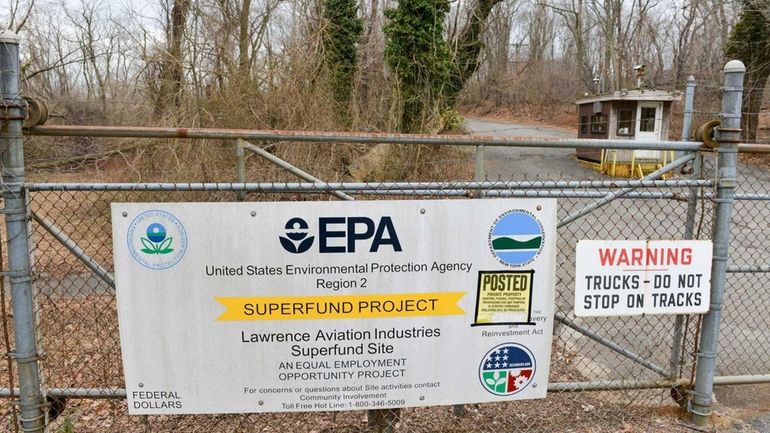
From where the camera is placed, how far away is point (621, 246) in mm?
2877

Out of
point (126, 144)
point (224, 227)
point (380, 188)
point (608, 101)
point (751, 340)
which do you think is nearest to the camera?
point (224, 227)

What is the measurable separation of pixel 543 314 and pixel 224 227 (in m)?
1.64

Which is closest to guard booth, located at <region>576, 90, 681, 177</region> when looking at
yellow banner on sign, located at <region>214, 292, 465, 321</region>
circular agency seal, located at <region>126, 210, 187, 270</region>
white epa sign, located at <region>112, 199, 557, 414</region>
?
white epa sign, located at <region>112, 199, 557, 414</region>

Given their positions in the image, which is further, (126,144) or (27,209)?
(126,144)

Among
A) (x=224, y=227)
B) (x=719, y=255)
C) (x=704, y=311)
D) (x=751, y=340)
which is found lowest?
(x=751, y=340)

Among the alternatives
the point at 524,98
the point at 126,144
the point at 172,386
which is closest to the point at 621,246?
the point at 172,386

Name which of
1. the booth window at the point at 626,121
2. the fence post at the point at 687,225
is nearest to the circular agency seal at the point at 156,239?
the fence post at the point at 687,225

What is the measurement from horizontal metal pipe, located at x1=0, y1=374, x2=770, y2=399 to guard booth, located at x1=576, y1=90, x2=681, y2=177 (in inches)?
589

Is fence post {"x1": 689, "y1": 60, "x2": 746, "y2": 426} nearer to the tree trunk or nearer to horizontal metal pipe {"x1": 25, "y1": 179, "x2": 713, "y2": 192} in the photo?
horizontal metal pipe {"x1": 25, "y1": 179, "x2": 713, "y2": 192}

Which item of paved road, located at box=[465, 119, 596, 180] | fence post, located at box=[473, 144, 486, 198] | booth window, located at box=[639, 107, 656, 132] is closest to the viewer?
fence post, located at box=[473, 144, 486, 198]

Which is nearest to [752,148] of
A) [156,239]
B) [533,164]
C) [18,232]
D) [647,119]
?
[156,239]

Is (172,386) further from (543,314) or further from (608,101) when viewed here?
(608,101)

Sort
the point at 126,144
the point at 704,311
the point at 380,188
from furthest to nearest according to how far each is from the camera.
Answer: the point at 126,144 → the point at 704,311 → the point at 380,188

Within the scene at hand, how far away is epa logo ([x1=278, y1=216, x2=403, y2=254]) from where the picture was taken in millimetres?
2553
